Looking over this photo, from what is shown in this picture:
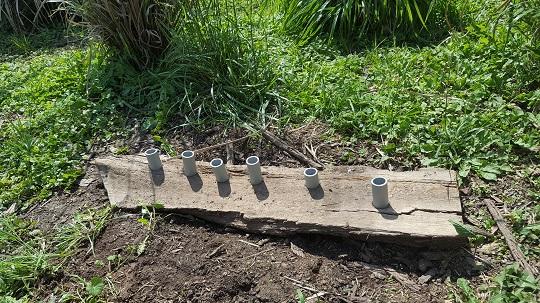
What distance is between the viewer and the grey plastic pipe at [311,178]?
2781mm

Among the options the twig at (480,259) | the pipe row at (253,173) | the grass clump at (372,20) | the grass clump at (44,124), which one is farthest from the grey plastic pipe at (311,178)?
the grass clump at (372,20)

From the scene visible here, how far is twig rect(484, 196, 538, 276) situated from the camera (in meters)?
2.37

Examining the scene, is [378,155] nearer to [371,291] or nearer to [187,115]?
[371,291]

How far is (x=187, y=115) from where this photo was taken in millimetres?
3715

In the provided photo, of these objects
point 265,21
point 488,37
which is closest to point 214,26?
point 265,21

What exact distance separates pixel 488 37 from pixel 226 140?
1.89m

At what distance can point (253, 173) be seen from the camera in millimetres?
2895

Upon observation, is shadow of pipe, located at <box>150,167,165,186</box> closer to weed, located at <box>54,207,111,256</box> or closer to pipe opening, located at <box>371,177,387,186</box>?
weed, located at <box>54,207,111,256</box>

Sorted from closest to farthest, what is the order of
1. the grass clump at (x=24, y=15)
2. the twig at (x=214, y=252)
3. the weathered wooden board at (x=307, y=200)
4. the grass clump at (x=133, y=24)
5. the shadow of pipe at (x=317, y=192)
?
the weathered wooden board at (x=307, y=200)
the twig at (x=214, y=252)
the shadow of pipe at (x=317, y=192)
the grass clump at (x=133, y=24)
the grass clump at (x=24, y=15)

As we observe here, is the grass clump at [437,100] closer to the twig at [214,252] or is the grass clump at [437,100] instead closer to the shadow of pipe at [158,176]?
the shadow of pipe at [158,176]

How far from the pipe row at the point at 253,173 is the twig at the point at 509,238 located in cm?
50

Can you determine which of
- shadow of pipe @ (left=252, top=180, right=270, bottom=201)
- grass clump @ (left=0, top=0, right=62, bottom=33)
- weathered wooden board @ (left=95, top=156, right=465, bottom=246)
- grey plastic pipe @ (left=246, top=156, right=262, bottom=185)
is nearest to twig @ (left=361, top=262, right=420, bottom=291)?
weathered wooden board @ (left=95, top=156, right=465, bottom=246)

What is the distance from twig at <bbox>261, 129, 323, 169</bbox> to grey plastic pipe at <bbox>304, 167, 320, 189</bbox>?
0.90 ft

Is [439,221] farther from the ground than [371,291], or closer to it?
farther from the ground
